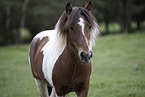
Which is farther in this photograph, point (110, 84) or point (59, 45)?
point (110, 84)

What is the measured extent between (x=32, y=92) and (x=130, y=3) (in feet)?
71.2

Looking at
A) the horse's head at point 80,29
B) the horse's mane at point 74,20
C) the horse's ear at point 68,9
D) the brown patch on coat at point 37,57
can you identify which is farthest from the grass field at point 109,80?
the horse's ear at point 68,9

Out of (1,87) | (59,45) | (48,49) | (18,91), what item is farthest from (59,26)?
(1,87)

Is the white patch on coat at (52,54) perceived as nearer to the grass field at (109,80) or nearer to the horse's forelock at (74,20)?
the horse's forelock at (74,20)

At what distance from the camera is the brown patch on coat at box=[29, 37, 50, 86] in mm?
3926

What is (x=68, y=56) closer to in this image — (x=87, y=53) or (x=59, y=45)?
(x=59, y=45)

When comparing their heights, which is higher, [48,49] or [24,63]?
[48,49]

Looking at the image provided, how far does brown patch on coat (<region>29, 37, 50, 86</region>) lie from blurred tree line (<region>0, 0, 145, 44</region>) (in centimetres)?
1969

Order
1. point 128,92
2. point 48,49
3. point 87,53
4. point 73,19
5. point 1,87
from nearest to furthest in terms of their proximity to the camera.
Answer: point 87,53 < point 73,19 < point 48,49 < point 128,92 < point 1,87

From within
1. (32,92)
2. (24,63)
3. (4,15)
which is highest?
(4,15)

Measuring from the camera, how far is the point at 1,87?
25.9 feet

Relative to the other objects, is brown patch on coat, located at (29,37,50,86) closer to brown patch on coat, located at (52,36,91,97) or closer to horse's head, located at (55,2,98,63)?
brown patch on coat, located at (52,36,91,97)

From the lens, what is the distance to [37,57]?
13.6 ft

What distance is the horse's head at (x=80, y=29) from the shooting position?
8.59 ft
